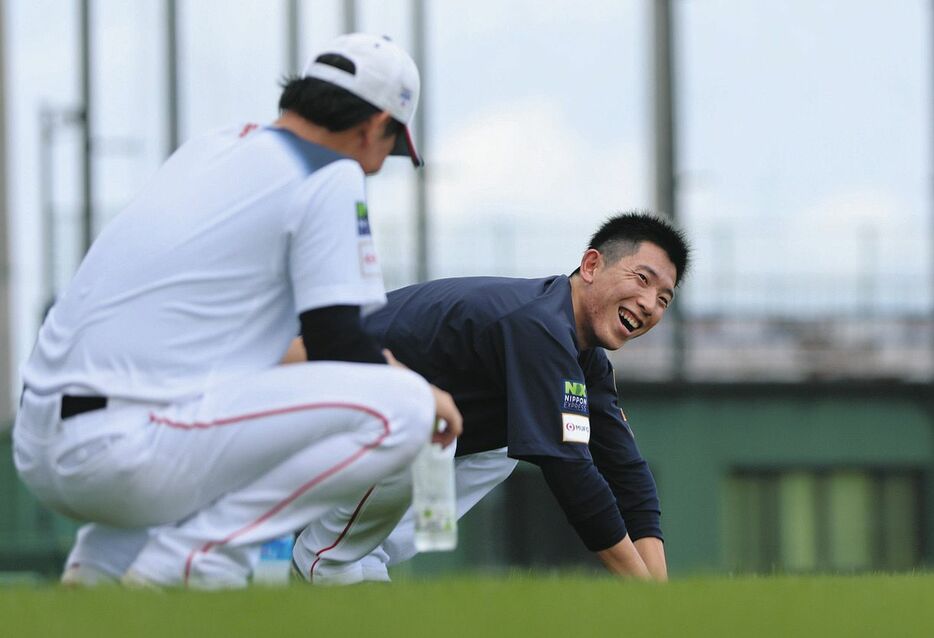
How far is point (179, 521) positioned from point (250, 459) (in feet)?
0.73

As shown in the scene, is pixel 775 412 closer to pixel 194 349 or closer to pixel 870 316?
pixel 870 316

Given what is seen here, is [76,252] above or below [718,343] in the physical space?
above

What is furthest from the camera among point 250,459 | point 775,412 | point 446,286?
point 775,412

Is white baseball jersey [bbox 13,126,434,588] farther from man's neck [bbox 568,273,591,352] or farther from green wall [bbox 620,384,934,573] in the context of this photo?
green wall [bbox 620,384,934,573]

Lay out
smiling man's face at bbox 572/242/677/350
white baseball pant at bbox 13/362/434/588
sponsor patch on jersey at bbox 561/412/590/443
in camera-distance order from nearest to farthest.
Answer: white baseball pant at bbox 13/362/434/588
sponsor patch on jersey at bbox 561/412/590/443
smiling man's face at bbox 572/242/677/350

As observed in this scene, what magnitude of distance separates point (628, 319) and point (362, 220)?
154cm

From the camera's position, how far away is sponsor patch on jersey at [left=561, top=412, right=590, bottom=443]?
4.51m

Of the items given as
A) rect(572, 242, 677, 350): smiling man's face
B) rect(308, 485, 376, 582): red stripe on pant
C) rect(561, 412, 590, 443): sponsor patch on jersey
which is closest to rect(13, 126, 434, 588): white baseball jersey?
rect(561, 412, 590, 443): sponsor patch on jersey

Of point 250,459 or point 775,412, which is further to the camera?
point 775,412

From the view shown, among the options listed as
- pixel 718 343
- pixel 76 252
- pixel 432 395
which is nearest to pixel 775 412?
pixel 718 343

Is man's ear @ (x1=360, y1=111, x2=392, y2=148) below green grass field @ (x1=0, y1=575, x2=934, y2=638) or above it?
above

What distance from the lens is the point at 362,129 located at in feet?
12.0

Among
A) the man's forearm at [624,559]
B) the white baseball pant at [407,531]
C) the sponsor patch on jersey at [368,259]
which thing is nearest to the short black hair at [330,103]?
the sponsor patch on jersey at [368,259]

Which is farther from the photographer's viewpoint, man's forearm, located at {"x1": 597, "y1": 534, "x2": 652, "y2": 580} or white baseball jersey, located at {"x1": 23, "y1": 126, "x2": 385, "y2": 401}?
man's forearm, located at {"x1": 597, "y1": 534, "x2": 652, "y2": 580}
